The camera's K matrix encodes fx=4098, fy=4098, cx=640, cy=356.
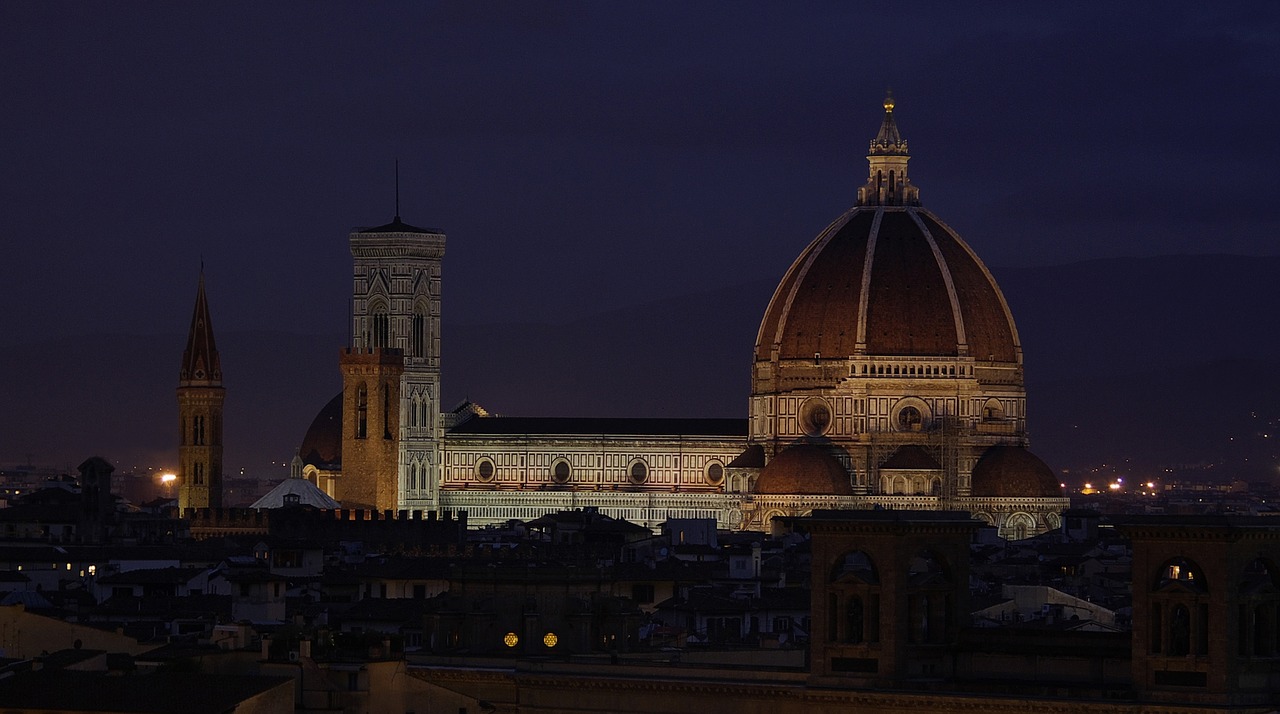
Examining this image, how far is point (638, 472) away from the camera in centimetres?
18700

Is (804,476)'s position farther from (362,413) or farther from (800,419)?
(362,413)

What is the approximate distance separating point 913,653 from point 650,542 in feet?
236

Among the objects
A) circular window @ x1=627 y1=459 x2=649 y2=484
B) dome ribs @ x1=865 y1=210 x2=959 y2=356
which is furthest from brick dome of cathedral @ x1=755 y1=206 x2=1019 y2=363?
circular window @ x1=627 y1=459 x2=649 y2=484

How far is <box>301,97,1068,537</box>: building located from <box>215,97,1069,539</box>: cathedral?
3.8 inches

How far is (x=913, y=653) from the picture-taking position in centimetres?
5969

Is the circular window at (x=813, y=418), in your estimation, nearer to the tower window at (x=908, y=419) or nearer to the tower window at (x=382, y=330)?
the tower window at (x=908, y=419)

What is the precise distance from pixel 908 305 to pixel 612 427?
18575mm

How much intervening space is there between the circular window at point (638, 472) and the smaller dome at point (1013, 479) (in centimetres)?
1784

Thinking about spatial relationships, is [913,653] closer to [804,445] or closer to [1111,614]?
[1111,614]

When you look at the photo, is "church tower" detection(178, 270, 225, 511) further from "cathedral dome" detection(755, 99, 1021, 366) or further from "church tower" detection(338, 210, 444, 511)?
"cathedral dome" detection(755, 99, 1021, 366)

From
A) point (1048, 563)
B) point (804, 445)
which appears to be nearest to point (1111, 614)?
point (1048, 563)

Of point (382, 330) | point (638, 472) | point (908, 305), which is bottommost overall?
point (638, 472)

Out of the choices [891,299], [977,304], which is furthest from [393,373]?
[977,304]

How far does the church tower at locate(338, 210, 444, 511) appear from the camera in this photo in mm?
184750
